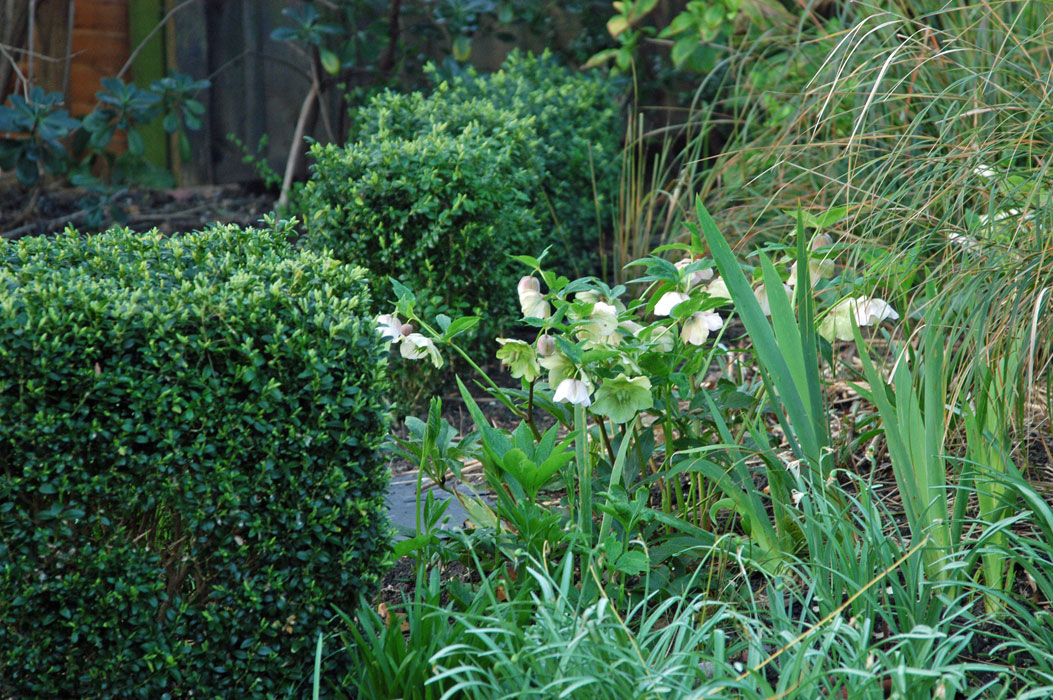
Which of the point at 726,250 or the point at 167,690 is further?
the point at 726,250

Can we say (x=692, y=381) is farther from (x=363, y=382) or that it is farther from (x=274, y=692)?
(x=274, y=692)

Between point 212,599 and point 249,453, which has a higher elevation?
point 249,453

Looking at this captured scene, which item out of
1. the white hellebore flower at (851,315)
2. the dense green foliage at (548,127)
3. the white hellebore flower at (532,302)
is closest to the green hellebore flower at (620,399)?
the white hellebore flower at (532,302)

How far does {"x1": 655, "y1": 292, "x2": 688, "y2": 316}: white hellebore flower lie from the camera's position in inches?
79.7

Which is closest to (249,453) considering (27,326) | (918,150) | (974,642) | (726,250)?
(27,326)

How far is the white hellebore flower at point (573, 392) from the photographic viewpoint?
1.89 metres

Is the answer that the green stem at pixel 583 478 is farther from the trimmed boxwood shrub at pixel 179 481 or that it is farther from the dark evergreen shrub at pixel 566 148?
the dark evergreen shrub at pixel 566 148

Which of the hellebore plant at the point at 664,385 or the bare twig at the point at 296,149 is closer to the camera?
the hellebore plant at the point at 664,385

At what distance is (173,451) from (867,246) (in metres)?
1.56

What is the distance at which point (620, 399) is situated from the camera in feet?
6.32

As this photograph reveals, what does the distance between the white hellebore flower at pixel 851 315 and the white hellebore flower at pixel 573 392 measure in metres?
0.58

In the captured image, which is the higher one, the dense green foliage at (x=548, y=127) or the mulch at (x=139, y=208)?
the dense green foliage at (x=548, y=127)

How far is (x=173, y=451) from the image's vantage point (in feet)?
4.93

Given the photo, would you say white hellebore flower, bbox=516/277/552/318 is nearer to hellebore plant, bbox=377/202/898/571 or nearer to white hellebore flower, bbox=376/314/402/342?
hellebore plant, bbox=377/202/898/571
